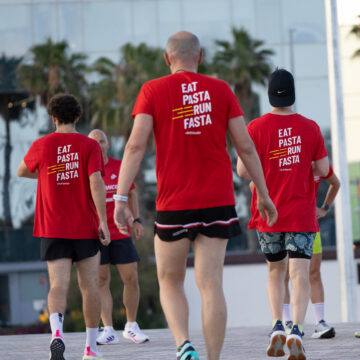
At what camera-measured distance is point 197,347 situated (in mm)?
8125

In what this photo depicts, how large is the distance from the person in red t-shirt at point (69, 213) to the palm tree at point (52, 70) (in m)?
29.6

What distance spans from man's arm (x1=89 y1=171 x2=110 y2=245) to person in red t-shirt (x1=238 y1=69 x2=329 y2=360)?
3.42ft

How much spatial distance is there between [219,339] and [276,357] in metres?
1.88

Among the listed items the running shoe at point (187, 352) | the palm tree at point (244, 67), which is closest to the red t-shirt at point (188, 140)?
the running shoe at point (187, 352)

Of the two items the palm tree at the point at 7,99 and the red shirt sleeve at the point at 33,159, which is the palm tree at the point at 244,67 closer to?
the palm tree at the point at 7,99

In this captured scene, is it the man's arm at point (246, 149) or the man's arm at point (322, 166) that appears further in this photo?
the man's arm at point (322, 166)

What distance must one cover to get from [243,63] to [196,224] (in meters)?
30.2

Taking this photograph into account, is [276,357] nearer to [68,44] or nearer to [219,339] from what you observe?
[219,339]

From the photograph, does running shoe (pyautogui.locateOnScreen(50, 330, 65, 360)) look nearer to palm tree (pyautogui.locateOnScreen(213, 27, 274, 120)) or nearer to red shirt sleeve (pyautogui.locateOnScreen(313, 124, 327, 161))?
red shirt sleeve (pyautogui.locateOnScreen(313, 124, 327, 161))

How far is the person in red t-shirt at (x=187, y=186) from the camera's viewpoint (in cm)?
502

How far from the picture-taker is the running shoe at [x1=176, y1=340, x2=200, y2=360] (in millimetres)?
4879

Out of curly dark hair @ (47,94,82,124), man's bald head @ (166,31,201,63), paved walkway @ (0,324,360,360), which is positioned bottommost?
paved walkway @ (0,324,360,360)

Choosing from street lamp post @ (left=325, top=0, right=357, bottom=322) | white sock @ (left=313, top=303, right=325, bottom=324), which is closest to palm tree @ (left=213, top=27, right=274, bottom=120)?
street lamp post @ (left=325, top=0, right=357, bottom=322)

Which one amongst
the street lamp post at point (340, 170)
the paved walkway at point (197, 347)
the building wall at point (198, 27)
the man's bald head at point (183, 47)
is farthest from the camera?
the building wall at point (198, 27)
